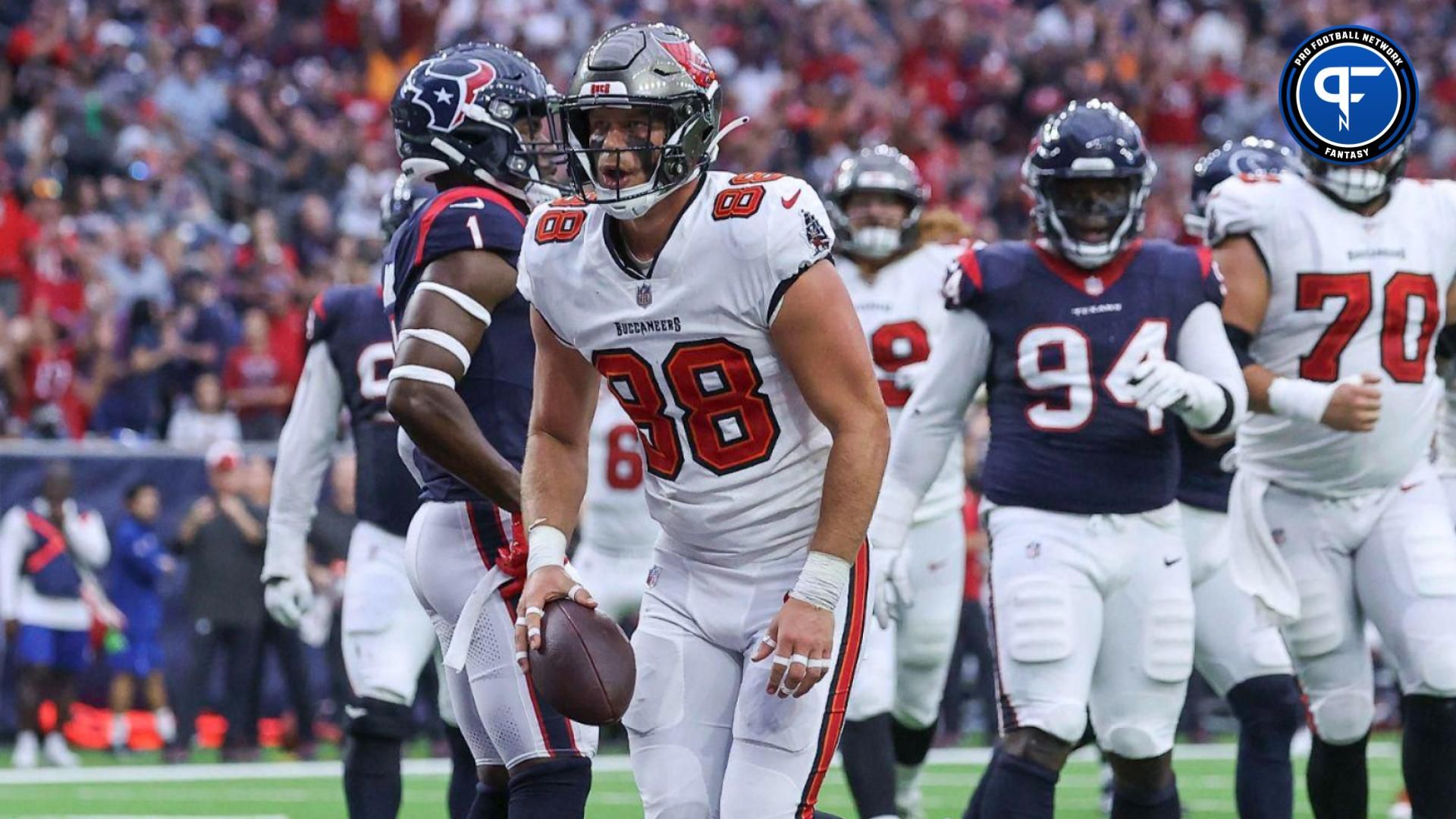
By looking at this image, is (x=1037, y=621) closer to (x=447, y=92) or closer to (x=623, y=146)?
(x=623, y=146)

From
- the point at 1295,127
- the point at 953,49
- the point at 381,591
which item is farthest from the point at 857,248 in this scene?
the point at 953,49

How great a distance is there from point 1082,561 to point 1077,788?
189 inches

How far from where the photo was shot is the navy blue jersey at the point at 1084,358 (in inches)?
191

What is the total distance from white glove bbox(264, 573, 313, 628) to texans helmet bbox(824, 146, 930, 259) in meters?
2.36

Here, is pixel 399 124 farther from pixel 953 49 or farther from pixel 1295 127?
pixel 953 49

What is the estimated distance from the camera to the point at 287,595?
19.5 feet

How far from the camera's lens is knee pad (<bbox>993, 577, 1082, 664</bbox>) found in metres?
4.68

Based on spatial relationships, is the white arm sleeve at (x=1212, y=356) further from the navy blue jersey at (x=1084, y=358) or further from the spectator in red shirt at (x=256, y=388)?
the spectator in red shirt at (x=256, y=388)

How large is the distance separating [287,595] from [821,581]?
2.64 metres

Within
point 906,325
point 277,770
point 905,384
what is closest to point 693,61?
point 905,384

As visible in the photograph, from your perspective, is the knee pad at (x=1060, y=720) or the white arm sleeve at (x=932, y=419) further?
the white arm sleeve at (x=932, y=419)

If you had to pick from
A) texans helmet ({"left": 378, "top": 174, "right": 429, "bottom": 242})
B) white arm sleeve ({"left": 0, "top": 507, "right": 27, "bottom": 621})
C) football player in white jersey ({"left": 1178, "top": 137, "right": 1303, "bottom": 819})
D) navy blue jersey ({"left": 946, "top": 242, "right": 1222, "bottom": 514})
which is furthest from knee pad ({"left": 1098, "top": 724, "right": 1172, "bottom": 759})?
white arm sleeve ({"left": 0, "top": 507, "right": 27, "bottom": 621})

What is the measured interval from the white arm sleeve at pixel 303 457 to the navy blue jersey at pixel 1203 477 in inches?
95.9

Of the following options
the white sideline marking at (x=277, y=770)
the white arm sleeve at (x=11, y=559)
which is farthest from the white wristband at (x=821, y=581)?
the white arm sleeve at (x=11, y=559)
